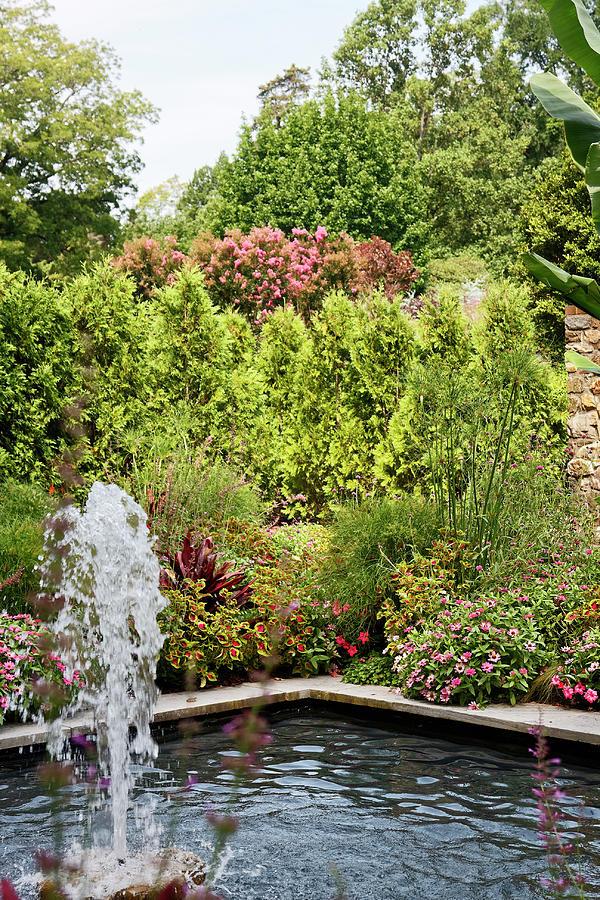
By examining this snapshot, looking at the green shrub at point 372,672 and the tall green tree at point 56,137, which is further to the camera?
the tall green tree at point 56,137

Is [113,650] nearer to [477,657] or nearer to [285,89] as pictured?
[477,657]

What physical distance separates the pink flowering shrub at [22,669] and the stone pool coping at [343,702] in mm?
163

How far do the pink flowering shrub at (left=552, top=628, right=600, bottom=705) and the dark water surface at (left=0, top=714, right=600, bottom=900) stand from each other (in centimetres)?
69

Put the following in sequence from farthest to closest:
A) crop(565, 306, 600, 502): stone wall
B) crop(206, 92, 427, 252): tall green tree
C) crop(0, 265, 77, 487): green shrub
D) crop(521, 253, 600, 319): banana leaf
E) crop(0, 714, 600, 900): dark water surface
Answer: crop(206, 92, 427, 252): tall green tree, crop(565, 306, 600, 502): stone wall, crop(0, 265, 77, 487): green shrub, crop(521, 253, 600, 319): banana leaf, crop(0, 714, 600, 900): dark water surface

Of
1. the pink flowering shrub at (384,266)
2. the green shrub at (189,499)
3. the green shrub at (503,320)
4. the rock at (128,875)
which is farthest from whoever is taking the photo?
the pink flowering shrub at (384,266)

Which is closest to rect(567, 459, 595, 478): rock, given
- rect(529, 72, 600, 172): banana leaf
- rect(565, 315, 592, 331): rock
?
rect(565, 315, 592, 331): rock

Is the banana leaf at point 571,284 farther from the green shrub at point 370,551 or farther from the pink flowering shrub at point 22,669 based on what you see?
the pink flowering shrub at point 22,669

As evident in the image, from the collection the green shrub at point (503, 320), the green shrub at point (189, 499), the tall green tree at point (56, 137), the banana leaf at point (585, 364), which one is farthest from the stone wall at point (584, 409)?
the tall green tree at point (56, 137)

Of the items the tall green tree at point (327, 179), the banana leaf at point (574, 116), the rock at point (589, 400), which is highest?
the tall green tree at point (327, 179)

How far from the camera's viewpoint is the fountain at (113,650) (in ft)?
10.6

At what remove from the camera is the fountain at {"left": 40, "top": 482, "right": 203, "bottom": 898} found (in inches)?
128

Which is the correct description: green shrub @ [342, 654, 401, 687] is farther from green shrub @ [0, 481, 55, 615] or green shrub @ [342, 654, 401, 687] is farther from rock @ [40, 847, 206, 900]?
rock @ [40, 847, 206, 900]

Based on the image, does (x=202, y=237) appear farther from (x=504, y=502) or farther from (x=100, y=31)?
(x=504, y=502)

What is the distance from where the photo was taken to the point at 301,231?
20.0 m
